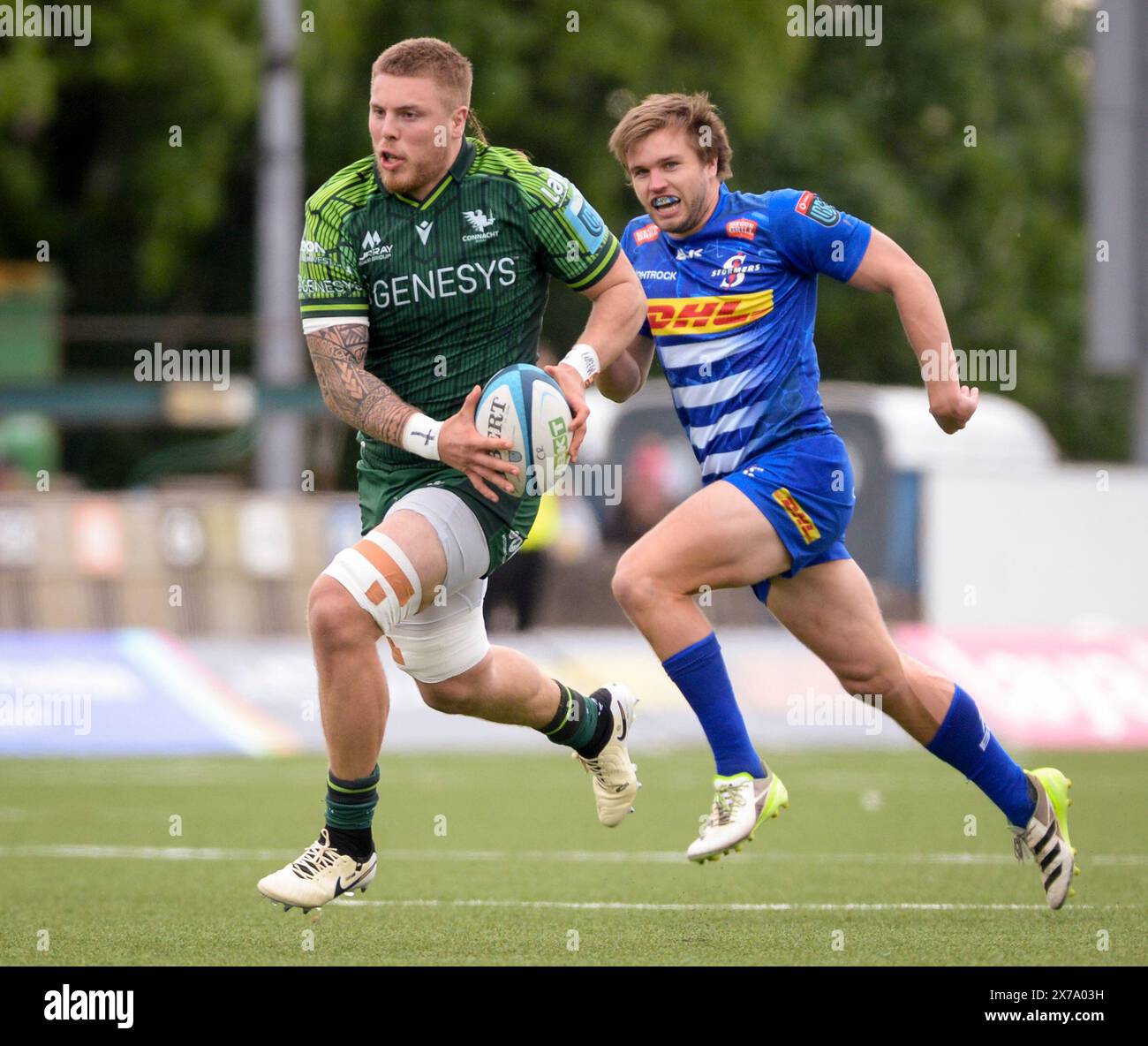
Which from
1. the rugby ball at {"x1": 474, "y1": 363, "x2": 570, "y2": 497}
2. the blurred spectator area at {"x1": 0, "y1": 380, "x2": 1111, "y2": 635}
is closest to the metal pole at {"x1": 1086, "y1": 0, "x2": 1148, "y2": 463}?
the blurred spectator area at {"x1": 0, "y1": 380, "x2": 1111, "y2": 635}

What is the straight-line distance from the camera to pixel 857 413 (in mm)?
20844

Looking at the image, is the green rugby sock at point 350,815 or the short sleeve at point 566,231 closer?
the green rugby sock at point 350,815

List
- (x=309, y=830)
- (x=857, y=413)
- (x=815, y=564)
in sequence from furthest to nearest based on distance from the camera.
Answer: (x=857, y=413), (x=309, y=830), (x=815, y=564)

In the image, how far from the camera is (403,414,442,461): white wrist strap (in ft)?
19.6

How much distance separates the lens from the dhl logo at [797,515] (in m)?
6.45

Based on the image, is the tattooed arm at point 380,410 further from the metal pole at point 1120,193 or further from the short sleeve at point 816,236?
the metal pole at point 1120,193

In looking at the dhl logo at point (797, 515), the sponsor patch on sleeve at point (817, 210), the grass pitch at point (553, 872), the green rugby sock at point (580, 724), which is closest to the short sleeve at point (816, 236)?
the sponsor patch on sleeve at point (817, 210)

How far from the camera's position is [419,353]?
6320 mm

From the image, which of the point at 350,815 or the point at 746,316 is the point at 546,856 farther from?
the point at 746,316

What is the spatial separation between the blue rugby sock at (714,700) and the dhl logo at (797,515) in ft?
1.43

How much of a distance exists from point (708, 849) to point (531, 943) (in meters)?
0.60
